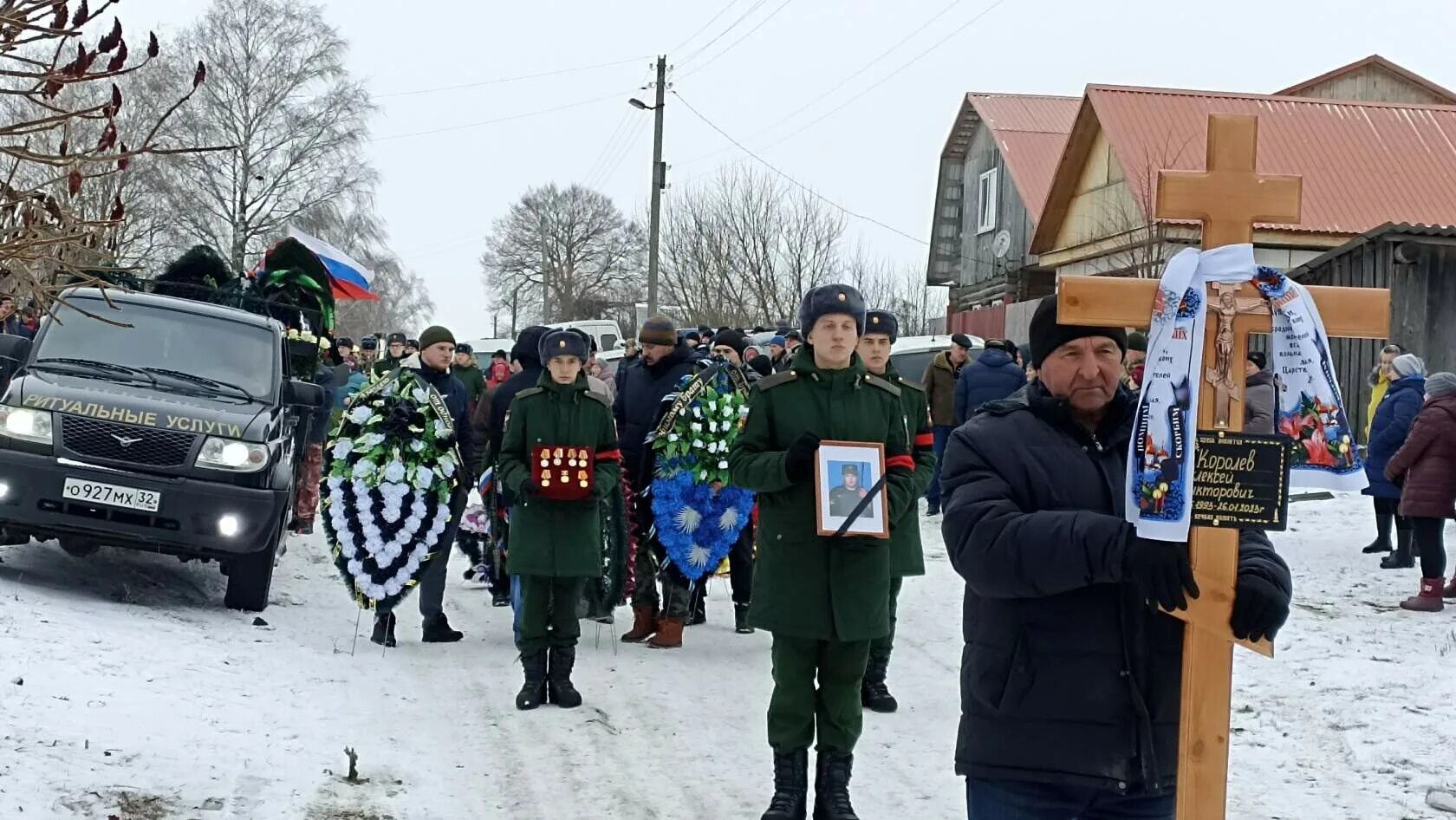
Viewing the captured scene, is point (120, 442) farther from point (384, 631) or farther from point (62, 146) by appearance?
point (62, 146)

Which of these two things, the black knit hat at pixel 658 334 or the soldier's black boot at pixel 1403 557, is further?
the soldier's black boot at pixel 1403 557

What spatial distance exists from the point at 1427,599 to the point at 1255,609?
8189 mm

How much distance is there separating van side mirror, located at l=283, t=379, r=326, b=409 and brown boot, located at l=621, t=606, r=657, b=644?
249cm

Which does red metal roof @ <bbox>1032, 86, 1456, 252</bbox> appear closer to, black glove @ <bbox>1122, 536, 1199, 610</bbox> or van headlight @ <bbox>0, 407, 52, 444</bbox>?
van headlight @ <bbox>0, 407, 52, 444</bbox>

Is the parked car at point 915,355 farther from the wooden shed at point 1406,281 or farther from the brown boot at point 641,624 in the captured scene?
the brown boot at point 641,624

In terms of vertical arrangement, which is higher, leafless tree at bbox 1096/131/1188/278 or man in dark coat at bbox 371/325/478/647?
leafless tree at bbox 1096/131/1188/278

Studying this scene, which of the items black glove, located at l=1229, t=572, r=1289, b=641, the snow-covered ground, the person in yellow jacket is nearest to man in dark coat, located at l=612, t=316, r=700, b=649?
the snow-covered ground

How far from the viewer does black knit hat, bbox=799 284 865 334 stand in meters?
5.96

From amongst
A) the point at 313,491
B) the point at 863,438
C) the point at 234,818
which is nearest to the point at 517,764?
the point at 234,818

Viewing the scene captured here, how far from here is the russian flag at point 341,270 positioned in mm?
17000

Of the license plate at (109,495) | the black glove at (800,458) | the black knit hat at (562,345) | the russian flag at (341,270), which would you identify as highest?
the russian flag at (341,270)

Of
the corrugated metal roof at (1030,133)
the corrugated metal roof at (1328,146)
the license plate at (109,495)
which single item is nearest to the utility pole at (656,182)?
the corrugated metal roof at (1030,133)

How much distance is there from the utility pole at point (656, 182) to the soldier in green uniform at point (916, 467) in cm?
2426

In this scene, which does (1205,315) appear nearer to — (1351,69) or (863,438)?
(863,438)
